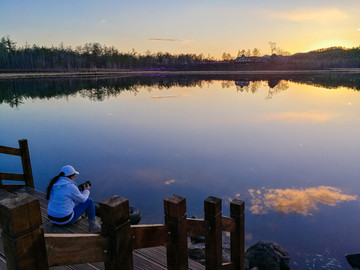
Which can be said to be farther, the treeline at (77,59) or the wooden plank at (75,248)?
the treeline at (77,59)

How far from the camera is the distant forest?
121500mm

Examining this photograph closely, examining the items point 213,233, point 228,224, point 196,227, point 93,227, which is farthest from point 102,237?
point 93,227

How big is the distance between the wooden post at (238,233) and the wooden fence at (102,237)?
2.26ft

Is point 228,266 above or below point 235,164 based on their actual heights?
above

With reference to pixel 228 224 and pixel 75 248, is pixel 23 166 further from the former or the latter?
pixel 75 248

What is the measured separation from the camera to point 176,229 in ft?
7.27

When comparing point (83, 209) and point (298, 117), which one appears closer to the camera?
point (83, 209)

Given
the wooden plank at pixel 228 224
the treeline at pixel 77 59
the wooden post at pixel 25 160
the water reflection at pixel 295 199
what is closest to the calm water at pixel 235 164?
the water reflection at pixel 295 199

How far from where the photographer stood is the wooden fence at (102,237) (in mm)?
1350

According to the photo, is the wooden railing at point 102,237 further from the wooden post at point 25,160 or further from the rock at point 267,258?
the wooden post at point 25,160

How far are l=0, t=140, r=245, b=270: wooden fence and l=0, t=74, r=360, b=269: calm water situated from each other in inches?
226

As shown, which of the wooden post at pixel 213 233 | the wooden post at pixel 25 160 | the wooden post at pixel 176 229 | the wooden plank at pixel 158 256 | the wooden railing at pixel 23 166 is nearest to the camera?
the wooden post at pixel 176 229

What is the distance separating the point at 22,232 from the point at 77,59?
15045cm

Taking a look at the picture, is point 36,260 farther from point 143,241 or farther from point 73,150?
point 73,150
